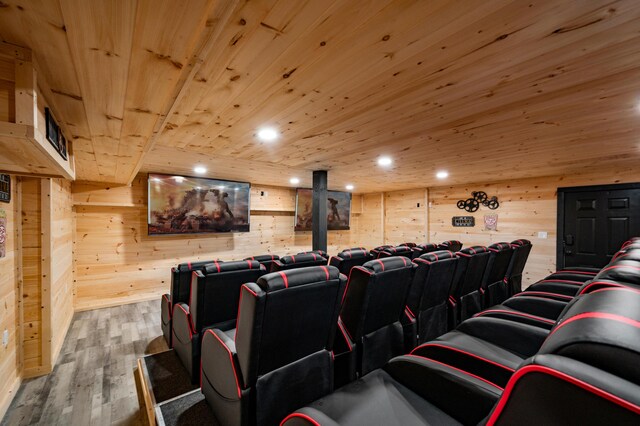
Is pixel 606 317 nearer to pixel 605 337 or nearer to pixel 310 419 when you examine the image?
pixel 605 337

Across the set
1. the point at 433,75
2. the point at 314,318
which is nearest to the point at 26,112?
the point at 314,318

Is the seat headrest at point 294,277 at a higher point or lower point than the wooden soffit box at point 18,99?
lower

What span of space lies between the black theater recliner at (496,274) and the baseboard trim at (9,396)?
4506 mm

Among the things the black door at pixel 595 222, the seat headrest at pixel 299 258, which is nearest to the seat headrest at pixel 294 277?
the seat headrest at pixel 299 258

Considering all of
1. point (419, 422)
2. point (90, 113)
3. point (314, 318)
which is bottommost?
point (419, 422)

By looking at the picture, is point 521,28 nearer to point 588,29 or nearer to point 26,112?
point 588,29

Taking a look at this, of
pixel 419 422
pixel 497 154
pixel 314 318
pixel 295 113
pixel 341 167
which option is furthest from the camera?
pixel 341 167

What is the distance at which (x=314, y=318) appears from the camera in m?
1.44

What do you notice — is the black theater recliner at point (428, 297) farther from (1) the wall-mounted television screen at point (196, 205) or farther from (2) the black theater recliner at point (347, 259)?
(1) the wall-mounted television screen at point (196, 205)

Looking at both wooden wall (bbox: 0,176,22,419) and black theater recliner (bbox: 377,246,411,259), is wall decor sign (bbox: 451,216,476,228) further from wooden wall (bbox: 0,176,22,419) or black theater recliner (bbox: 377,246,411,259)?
wooden wall (bbox: 0,176,22,419)

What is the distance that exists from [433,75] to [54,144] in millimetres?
2291

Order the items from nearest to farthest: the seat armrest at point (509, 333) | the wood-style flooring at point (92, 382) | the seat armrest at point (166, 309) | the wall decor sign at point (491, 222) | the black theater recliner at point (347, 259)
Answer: the seat armrest at point (509, 333)
the wood-style flooring at point (92, 382)
the seat armrest at point (166, 309)
the black theater recliner at point (347, 259)
the wall decor sign at point (491, 222)

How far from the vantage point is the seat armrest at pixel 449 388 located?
1.08m

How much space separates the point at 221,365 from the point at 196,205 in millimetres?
4435
